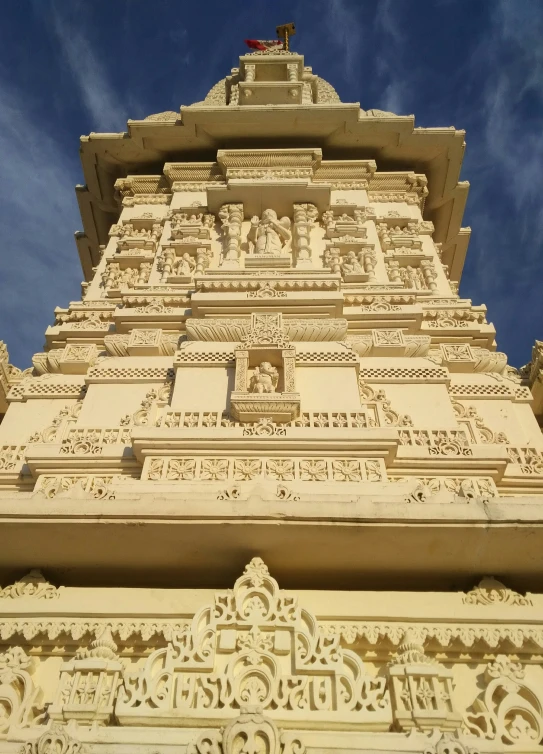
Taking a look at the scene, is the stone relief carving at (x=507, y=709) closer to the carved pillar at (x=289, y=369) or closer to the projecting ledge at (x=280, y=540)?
the projecting ledge at (x=280, y=540)

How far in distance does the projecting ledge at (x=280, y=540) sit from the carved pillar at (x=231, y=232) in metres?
6.10

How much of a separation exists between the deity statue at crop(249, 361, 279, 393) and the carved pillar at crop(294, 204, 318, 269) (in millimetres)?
3167

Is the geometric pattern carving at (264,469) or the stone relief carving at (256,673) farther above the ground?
the geometric pattern carving at (264,469)

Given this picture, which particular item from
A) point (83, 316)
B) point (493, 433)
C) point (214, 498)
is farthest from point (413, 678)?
point (83, 316)

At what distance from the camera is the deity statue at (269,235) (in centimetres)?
1086

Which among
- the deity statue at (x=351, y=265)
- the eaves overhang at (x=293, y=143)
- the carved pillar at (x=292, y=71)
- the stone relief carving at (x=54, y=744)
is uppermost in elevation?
the carved pillar at (x=292, y=71)

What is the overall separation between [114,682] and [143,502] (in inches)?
47.9

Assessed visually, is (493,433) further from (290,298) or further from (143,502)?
(143,502)

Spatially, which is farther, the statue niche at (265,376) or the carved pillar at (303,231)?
the carved pillar at (303,231)

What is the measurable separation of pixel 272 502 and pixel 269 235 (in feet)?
23.5

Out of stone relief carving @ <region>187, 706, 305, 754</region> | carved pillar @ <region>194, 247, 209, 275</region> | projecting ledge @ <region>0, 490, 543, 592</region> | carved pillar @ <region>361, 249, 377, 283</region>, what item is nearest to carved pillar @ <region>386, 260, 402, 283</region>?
carved pillar @ <region>361, 249, 377, 283</region>

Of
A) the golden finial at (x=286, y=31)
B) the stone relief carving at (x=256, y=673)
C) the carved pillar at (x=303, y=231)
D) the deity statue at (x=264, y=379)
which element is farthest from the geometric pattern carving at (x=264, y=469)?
the golden finial at (x=286, y=31)

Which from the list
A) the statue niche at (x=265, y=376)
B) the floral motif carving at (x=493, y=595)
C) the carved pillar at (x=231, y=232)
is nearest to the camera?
the floral motif carving at (x=493, y=595)

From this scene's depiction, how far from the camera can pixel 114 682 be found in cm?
421
